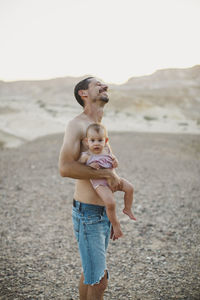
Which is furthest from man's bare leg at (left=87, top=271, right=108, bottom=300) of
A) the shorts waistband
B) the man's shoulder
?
the man's shoulder

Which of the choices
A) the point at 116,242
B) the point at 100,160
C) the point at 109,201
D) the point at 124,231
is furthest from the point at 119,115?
the point at 109,201

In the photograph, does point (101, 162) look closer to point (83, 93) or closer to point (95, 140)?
point (95, 140)

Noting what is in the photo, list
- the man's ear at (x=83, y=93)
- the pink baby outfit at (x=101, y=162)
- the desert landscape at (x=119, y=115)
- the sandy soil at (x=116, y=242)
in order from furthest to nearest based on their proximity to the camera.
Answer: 1. the desert landscape at (x=119, y=115)
2. the sandy soil at (x=116, y=242)
3. the man's ear at (x=83, y=93)
4. the pink baby outfit at (x=101, y=162)

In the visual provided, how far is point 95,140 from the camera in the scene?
2434 millimetres

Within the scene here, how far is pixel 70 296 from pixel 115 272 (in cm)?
81

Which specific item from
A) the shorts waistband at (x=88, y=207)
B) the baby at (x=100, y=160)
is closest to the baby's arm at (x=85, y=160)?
the baby at (x=100, y=160)

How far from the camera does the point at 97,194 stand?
8.37 feet

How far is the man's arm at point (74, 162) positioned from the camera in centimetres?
246

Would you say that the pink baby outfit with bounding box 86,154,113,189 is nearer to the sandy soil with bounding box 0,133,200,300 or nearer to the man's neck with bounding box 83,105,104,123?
the man's neck with bounding box 83,105,104,123

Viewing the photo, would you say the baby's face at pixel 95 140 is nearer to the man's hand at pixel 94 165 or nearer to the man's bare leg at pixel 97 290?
the man's hand at pixel 94 165

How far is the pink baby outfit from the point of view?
2.49m

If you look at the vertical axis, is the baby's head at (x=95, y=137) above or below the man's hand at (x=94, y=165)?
above

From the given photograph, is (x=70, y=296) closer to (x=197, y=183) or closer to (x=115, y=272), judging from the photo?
(x=115, y=272)

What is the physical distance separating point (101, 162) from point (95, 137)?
9.9 inches
